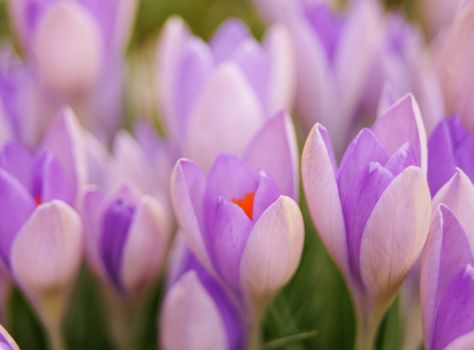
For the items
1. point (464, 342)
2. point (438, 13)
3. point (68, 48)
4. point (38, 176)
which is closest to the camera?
point (464, 342)

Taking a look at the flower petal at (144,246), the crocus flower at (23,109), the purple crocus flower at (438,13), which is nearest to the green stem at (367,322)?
the flower petal at (144,246)

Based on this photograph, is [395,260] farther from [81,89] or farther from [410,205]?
[81,89]

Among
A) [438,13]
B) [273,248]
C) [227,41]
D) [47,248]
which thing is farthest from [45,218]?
[438,13]

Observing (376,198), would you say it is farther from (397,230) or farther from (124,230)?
(124,230)

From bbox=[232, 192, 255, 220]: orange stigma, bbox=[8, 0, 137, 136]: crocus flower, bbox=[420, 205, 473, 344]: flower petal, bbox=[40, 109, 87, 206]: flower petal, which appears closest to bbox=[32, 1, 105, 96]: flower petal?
bbox=[8, 0, 137, 136]: crocus flower

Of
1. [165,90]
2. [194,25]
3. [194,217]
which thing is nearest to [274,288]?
[194,217]

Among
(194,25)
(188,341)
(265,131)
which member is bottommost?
(188,341)

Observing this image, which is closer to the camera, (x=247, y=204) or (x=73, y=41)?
(x=247, y=204)
